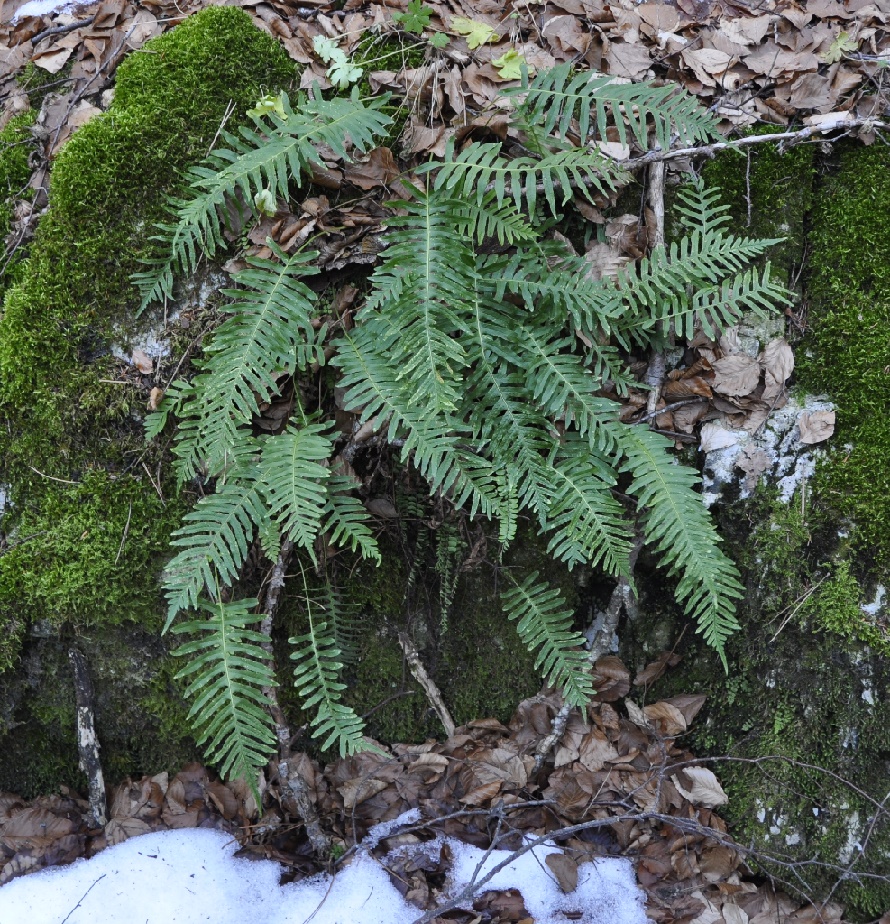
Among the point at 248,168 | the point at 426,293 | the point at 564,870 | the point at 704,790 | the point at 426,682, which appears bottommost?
the point at 704,790

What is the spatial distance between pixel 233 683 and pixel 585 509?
137 centimetres

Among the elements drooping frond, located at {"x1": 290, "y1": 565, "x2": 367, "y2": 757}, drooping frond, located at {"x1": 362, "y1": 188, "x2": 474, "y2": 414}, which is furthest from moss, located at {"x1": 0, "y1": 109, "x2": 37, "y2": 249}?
drooping frond, located at {"x1": 290, "y1": 565, "x2": 367, "y2": 757}

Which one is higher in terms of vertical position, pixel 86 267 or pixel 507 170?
pixel 86 267

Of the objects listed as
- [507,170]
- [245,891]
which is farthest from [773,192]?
[245,891]

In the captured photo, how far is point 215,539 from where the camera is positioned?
2.61 m

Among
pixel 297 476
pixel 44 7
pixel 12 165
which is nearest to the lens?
pixel 297 476

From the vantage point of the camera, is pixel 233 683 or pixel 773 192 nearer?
pixel 233 683

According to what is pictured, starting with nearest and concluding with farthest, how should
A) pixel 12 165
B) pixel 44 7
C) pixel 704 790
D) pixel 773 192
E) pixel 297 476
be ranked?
pixel 297 476, pixel 704 790, pixel 773 192, pixel 12 165, pixel 44 7

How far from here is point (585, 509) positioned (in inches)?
106

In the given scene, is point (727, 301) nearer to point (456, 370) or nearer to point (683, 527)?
point (683, 527)

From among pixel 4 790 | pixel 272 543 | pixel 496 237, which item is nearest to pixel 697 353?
pixel 496 237

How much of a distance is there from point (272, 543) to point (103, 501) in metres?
0.81

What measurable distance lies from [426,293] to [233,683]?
150cm

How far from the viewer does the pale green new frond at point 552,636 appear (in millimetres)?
2822
